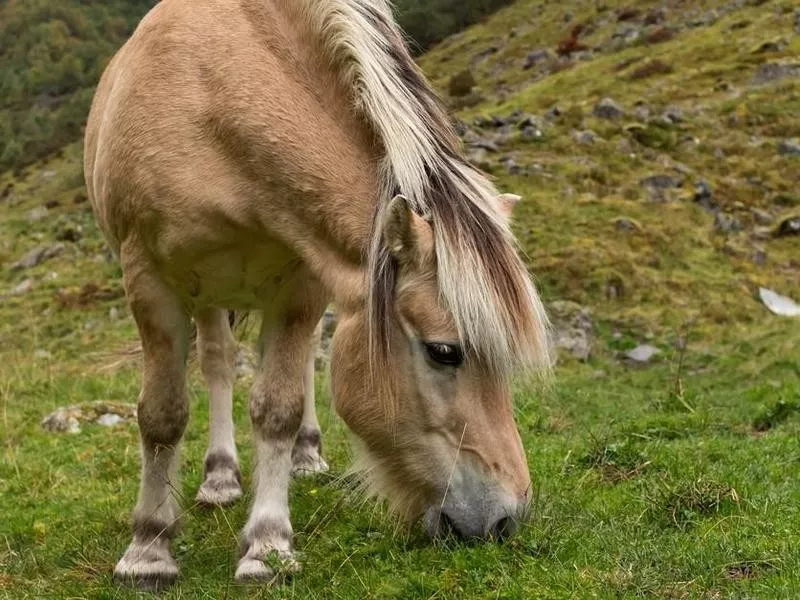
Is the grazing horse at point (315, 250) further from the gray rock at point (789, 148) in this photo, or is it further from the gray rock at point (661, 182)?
the gray rock at point (789, 148)

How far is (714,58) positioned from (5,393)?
32.1m

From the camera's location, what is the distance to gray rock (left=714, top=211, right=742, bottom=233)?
60.8ft

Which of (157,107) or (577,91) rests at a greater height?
(157,107)

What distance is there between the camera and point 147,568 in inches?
179

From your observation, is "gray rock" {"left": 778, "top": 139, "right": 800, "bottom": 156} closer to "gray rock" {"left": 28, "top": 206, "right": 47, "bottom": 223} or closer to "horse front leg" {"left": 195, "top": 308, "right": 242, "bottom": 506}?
"horse front leg" {"left": 195, "top": 308, "right": 242, "bottom": 506}

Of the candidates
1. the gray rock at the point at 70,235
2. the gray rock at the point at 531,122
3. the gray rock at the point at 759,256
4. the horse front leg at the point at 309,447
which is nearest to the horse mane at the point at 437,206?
the horse front leg at the point at 309,447

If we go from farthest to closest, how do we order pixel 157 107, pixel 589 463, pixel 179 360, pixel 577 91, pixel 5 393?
1. pixel 577 91
2. pixel 5 393
3. pixel 589 463
4. pixel 179 360
5. pixel 157 107

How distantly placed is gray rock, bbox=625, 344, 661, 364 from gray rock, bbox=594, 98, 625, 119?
13664mm

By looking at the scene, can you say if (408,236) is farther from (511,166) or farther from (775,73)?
(775,73)

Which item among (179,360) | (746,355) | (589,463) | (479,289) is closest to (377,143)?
(479,289)

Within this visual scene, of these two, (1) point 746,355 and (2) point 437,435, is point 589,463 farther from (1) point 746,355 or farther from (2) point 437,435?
(1) point 746,355

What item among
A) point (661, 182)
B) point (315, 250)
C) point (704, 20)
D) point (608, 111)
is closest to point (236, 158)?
point (315, 250)

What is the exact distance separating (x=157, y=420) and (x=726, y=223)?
645 inches

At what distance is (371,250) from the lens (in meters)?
3.83
